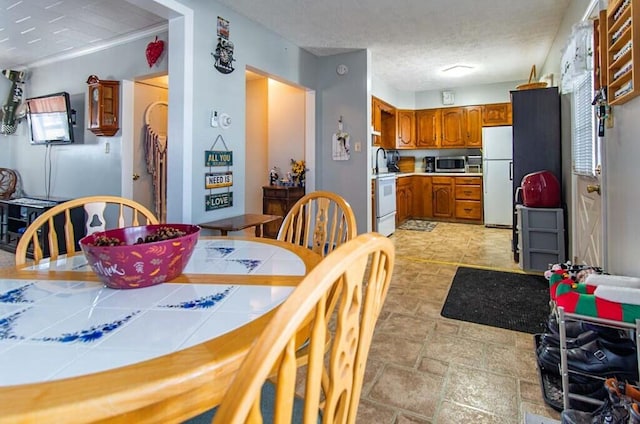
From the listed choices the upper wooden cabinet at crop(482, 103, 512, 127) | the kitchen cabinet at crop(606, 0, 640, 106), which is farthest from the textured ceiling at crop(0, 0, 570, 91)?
the kitchen cabinet at crop(606, 0, 640, 106)

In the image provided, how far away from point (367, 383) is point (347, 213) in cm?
85

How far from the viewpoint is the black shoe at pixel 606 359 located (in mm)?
1393

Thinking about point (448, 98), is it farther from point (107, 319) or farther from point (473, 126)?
point (107, 319)

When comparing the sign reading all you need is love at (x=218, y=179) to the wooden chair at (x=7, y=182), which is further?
the wooden chair at (x=7, y=182)

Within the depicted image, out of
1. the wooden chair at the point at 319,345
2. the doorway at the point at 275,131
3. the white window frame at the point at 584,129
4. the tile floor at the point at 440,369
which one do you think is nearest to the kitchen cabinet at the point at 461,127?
the doorway at the point at 275,131

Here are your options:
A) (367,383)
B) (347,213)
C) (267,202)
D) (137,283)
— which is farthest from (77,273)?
(267,202)

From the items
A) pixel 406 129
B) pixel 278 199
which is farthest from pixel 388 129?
pixel 278 199

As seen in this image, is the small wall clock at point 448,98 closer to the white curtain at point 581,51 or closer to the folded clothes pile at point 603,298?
the white curtain at point 581,51

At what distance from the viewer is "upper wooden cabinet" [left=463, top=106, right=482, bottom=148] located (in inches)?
242

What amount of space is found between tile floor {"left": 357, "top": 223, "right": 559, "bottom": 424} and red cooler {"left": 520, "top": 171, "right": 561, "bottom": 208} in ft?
3.99

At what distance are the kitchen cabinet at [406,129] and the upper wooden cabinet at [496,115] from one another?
1222 millimetres

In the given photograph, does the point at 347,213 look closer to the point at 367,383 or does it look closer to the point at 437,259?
the point at 367,383

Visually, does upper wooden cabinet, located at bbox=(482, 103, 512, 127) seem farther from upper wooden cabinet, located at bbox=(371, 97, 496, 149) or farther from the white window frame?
the white window frame

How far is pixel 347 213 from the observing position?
151 centimetres
